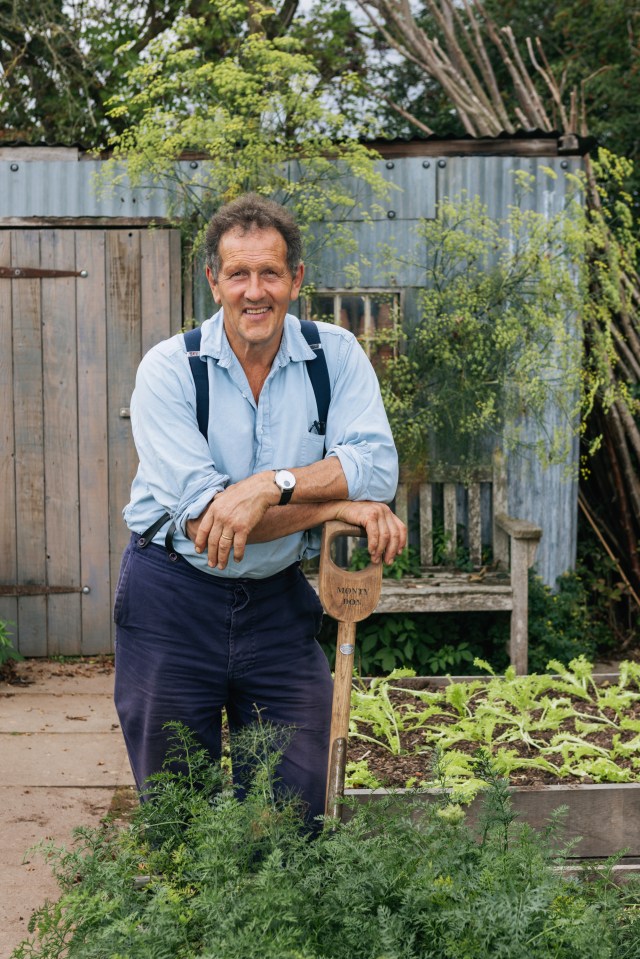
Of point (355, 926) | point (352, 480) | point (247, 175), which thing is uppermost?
point (247, 175)

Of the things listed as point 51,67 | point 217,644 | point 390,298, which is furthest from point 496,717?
point 51,67

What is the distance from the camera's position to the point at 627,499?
21.8ft

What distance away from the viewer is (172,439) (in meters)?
2.51

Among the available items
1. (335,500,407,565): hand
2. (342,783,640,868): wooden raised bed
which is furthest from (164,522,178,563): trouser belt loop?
(342,783,640,868): wooden raised bed

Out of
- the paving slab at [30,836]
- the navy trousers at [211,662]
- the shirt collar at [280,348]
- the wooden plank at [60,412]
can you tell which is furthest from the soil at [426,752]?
the wooden plank at [60,412]

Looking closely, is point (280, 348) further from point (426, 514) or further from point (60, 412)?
point (60, 412)

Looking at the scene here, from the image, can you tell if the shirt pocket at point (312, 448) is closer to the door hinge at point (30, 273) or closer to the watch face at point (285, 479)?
the watch face at point (285, 479)

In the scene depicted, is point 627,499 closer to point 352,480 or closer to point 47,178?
point 47,178

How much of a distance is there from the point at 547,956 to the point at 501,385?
173 inches

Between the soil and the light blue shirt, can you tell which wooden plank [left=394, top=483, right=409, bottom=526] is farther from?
the light blue shirt

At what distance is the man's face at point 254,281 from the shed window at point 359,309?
3.55 metres

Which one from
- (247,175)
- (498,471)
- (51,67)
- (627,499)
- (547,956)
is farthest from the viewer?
(51,67)

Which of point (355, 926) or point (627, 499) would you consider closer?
point (355, 926)

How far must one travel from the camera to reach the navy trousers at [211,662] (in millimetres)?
2605
